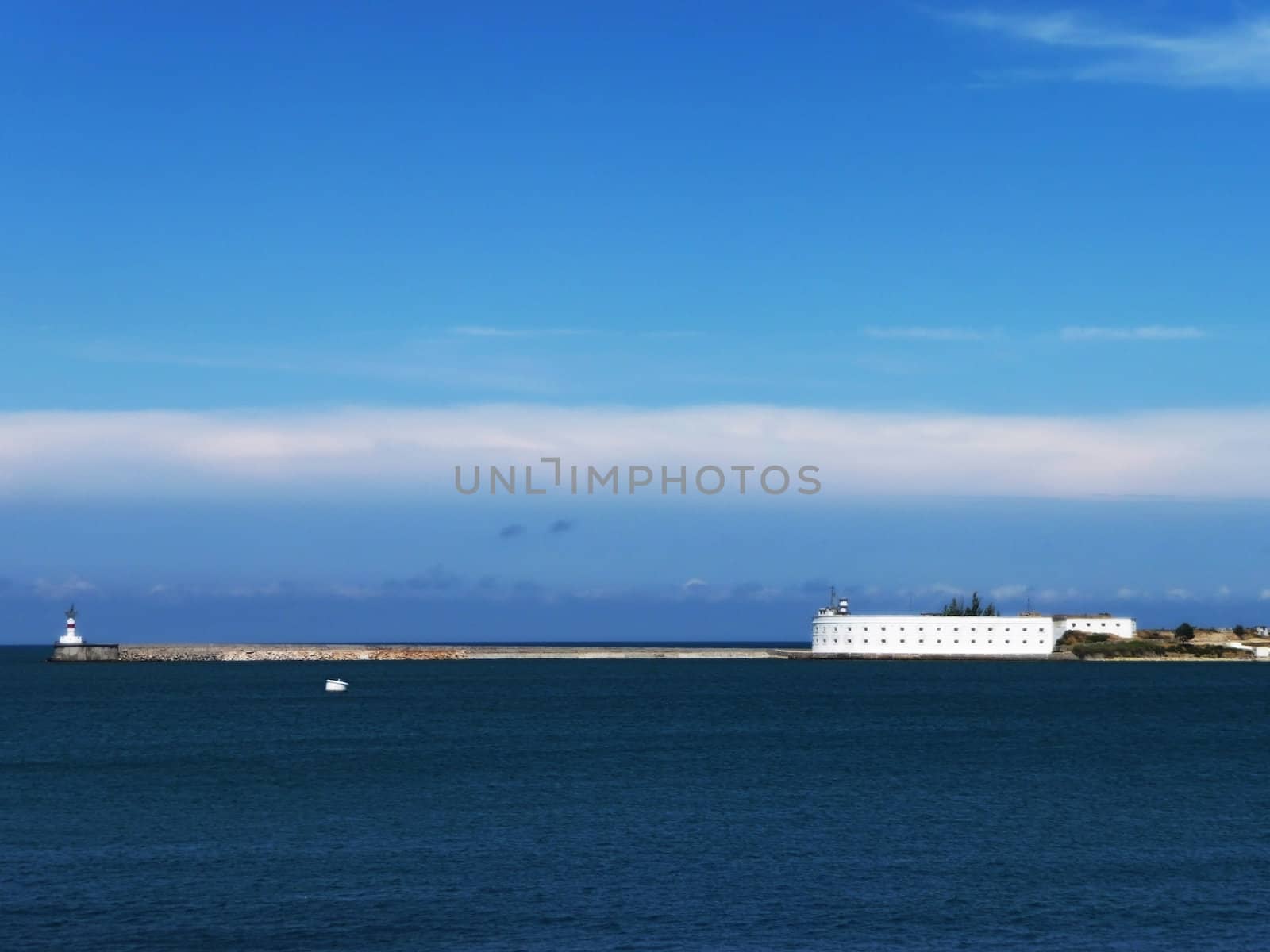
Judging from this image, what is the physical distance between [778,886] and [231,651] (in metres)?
170

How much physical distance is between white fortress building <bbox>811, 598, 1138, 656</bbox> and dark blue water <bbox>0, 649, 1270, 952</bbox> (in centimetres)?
8172

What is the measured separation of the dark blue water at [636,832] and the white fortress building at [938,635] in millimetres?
81716

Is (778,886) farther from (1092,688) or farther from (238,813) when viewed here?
(1092,688)

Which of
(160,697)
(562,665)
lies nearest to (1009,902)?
(160,697)

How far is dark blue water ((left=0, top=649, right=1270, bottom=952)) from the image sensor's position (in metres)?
28.9

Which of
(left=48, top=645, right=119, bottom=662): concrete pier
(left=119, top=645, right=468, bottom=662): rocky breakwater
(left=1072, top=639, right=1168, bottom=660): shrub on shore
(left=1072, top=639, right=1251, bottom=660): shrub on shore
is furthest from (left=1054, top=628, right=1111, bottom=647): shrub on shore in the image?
(left=48, top=645, right=119, bottom=662): concrete pier

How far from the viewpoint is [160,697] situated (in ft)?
351

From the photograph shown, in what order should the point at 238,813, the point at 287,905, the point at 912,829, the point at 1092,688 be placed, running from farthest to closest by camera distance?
the point at 1092,688, the point at 238,813, the point at 912,829, the point at 287,905

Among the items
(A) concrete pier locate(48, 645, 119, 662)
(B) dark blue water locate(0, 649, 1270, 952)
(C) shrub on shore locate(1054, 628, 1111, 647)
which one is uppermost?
(C) shrub on shore locate(1054, 628, 1111, 647)

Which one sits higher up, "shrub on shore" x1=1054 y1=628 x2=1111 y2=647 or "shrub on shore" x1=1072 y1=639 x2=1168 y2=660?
"shrub on shore" x1=1054 y1=628 x2=1111 y2=647

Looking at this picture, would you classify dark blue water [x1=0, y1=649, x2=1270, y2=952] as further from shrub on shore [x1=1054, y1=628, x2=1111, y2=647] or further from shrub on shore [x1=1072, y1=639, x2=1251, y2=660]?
shrub on shore [x1=1054, y1=628, x2=1111, y2=647]

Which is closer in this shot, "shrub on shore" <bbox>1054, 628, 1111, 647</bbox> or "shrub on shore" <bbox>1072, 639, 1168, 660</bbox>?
"shrub on shore" <bbox>1072, 639, 1168, 660</bbox>

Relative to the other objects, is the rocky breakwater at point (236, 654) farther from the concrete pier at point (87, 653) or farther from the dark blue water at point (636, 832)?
the dark blue water at point (636, 832)

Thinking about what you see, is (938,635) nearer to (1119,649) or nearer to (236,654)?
(1119,649)
